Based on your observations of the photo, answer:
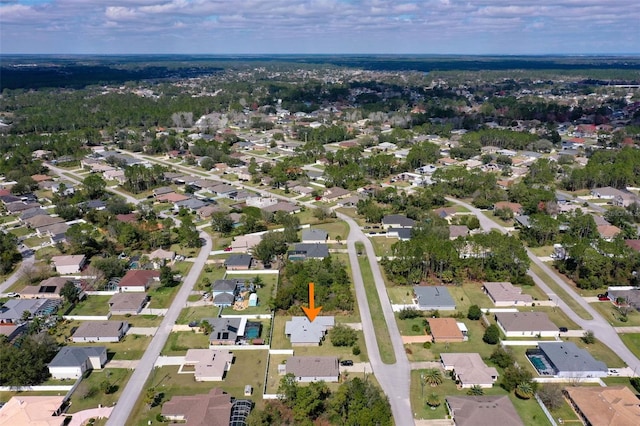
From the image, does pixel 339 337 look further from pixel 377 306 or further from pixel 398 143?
pixel 398 143

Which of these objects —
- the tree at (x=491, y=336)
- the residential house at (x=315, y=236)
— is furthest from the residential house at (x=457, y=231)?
the tree at (x=491, y=336)

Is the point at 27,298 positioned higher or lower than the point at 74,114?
lower

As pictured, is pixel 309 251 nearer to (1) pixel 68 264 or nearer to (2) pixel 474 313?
(2) pixel 474 313

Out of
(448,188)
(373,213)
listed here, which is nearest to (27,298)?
(373,213)

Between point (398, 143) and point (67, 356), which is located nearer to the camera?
point (67, 356)

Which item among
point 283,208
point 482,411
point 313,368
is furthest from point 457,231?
point 313,368
